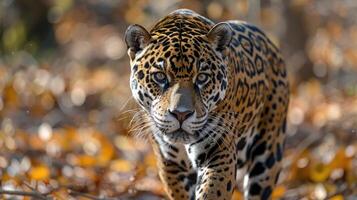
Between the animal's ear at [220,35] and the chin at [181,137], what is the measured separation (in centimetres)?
66

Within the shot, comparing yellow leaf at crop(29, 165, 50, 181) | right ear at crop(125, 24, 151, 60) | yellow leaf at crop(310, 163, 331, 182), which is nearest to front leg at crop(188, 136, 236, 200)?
right ear at crop(125, 24, 151, 60)

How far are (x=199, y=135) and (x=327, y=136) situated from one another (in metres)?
4.83

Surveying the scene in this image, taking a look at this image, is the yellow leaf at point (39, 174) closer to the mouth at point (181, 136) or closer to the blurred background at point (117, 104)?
the blurred background at point (117, 104)

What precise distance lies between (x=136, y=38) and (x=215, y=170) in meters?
1.10

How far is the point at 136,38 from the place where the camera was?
23.9 feet

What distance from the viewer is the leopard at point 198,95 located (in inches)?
273

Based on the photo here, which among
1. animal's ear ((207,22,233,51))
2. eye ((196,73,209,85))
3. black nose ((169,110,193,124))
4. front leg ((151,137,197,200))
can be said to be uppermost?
animal's ear ((207,22,233,51))

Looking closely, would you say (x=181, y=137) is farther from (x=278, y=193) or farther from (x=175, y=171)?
(x=278, y=193)

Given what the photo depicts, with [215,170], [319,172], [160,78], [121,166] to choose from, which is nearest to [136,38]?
[160,78]

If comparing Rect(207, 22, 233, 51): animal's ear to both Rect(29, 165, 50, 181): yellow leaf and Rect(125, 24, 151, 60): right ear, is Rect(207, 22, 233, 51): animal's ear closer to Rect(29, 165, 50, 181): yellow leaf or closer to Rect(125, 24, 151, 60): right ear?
Rect(125, 24, 151, 60): right ear

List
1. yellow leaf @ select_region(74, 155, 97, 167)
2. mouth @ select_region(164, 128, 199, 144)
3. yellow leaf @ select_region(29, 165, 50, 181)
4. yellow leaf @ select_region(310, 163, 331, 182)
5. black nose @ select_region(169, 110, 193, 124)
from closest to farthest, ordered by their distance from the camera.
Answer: black nose @ select_region(169, 110, 193, 124) < mouth @ select_region(164, 128, 199, 144) < yellow leaf @ select_region(29, 165, 50, 181) < yellow leaf @ select_region(310, 163, 331, 182) < yellow leaf @ select_region(74, 155, 97, 167)

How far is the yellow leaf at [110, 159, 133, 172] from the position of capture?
1077cm

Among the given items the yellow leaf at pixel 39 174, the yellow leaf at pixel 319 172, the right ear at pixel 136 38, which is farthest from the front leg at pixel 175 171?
the yellow leaf at pixel 319 172

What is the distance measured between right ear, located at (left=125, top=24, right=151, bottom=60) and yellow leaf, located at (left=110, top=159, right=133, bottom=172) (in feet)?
11.7
